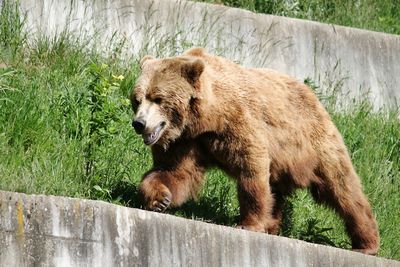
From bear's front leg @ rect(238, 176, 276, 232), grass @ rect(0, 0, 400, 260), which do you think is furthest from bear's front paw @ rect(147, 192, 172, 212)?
bear's front leg @ rect(238, 176, 276, 232)

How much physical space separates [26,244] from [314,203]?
420 centimetres

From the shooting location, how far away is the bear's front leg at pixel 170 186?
8.01 meters

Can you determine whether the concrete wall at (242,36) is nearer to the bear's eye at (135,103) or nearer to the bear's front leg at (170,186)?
the bear's eye at (135,103)

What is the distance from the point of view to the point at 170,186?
8219mm

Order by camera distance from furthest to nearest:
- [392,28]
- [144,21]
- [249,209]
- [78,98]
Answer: [392,28] < [144,21] < [78,98] < [249,209]

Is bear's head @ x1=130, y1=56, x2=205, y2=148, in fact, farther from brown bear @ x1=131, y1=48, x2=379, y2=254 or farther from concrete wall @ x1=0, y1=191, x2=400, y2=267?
concrete wall @ x1=0, y1=191, x2=400, y2=267

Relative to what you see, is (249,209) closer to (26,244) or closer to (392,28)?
(26,244)

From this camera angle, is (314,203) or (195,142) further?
(314,203)

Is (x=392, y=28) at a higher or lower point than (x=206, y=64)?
lower

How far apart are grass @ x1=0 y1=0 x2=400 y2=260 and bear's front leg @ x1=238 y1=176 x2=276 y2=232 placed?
0.60 m

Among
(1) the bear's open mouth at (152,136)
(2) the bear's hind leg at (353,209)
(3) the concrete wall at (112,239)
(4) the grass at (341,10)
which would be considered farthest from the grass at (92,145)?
(4) the grass at (341,10)

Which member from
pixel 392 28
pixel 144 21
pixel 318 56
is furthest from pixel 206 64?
pixel 392 28

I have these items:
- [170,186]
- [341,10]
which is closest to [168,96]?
[170,186]

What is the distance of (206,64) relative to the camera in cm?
855
